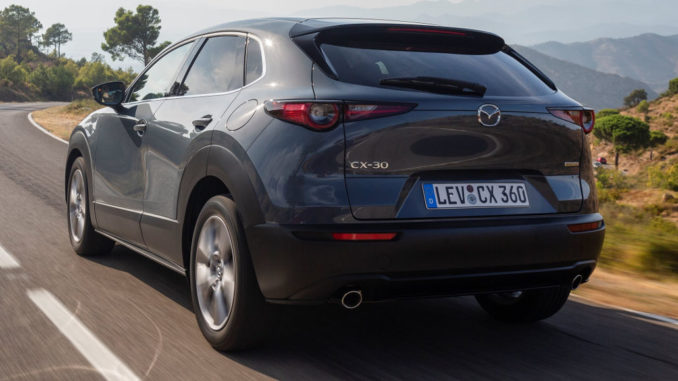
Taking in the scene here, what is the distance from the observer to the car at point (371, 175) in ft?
10.2

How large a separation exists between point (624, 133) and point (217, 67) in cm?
10424

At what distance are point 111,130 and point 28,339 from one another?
1.89 metres

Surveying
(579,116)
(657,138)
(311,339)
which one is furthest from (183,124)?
(657,138)

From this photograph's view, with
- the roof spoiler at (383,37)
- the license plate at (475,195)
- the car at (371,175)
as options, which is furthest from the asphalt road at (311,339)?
the roof spoiler at (383,37)

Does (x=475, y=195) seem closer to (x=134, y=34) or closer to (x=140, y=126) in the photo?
(x=140, y=126)

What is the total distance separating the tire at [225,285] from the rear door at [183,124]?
1.07 feet

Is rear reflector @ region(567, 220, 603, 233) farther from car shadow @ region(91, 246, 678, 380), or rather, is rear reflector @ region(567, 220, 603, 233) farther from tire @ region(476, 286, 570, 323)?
car shadow @ region(91, 246, 678, 380)

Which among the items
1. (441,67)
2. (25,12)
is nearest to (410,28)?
(441,67)

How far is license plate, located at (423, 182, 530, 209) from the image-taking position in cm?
319

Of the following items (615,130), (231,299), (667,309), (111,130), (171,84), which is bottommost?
(615,130)

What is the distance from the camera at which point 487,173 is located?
3.31 metres

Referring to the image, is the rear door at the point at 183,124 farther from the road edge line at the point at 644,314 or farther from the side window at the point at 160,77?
the road edge line at the point at 644,314

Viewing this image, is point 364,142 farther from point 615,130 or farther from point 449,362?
point 615,130

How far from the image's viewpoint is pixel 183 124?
13.5 feet
